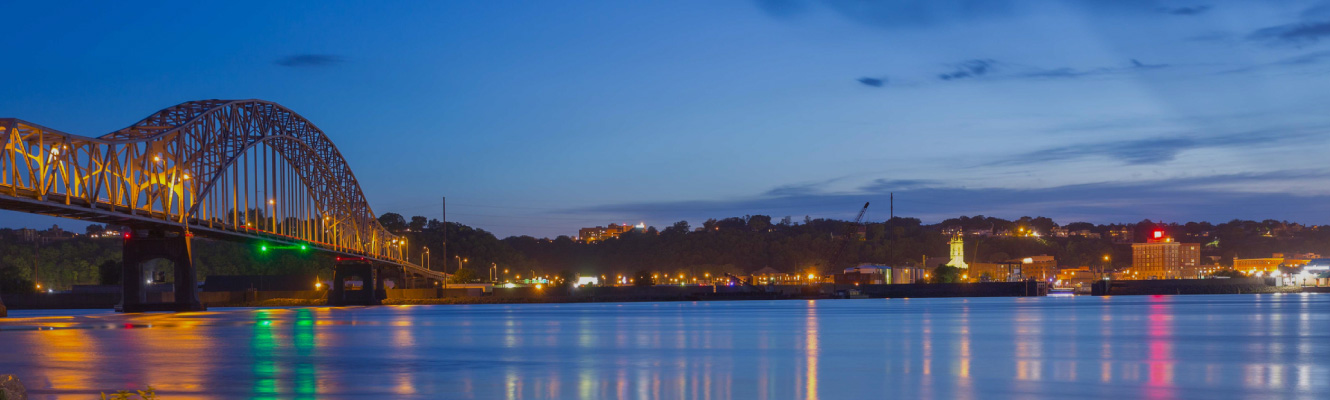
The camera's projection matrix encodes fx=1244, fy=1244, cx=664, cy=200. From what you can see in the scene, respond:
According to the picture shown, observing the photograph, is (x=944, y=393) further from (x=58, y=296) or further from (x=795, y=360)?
(x=58, y=296)

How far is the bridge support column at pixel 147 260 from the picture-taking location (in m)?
90.9

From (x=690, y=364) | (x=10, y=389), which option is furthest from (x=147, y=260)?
(x=10, y=389)

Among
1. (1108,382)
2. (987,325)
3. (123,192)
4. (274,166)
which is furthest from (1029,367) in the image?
(274,166)

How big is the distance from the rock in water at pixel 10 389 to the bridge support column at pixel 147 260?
80525 mm

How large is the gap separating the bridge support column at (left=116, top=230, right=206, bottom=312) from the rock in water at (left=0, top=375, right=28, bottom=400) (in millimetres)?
80525

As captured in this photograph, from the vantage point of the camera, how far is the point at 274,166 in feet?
408

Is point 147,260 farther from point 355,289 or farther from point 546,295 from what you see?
point 546,295

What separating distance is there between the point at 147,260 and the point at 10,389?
8276 centimetres

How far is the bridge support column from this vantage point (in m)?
→ 90.9

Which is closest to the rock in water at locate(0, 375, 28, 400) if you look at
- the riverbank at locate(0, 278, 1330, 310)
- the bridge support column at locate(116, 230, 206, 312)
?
the bridge support column at locate(116, 230, 206, 312)

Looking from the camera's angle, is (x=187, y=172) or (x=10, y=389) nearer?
(x=10, y=389)

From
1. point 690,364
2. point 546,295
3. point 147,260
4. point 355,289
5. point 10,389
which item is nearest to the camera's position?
point 10,389

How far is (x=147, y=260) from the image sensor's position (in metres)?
92.1

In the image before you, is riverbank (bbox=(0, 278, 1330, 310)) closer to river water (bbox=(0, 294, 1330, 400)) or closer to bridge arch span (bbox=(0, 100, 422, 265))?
bridge arch span (bbox=(0, 100, 422, 265))
